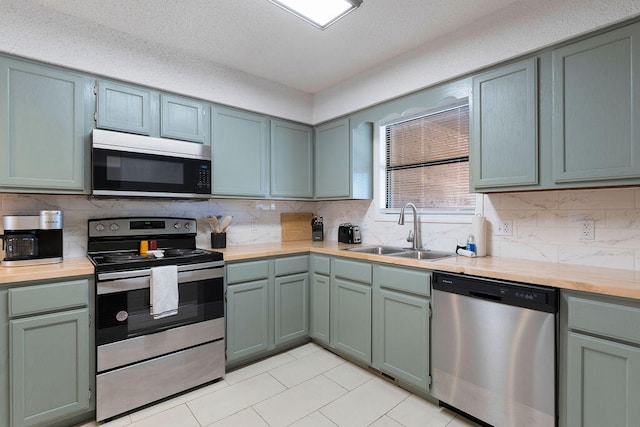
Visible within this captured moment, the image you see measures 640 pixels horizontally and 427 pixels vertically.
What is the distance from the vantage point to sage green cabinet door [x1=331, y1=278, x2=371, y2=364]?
248cm

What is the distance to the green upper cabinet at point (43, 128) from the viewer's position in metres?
1.89

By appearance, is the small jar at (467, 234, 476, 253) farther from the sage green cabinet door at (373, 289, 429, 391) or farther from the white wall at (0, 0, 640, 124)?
the white wall at (0, 0, 640, 124)

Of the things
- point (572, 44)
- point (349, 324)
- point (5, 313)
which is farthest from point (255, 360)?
point (572, 44)

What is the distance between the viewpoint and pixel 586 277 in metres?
1.56

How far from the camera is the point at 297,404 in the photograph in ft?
6.87

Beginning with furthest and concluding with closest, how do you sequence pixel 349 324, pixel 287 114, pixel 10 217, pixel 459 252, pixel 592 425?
pixel 287 114 → pixel 349 324 → pixel 459 252 → pixel 10 217 → pixel 592 425

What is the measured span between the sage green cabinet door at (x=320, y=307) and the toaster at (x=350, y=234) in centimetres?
53

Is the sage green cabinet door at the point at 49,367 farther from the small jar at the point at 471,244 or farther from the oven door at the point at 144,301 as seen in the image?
the small jar at the point at 471,244

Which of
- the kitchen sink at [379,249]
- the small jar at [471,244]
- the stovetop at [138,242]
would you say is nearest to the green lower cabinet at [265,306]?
the stovetop at [138,242]

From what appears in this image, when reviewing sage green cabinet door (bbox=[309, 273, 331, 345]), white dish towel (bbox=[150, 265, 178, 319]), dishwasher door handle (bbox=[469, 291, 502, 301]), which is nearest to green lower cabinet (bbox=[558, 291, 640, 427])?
dishwasher door handle (bbox=[469, 291, 502, 301])

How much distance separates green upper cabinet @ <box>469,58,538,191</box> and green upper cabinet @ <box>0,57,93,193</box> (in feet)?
8.69

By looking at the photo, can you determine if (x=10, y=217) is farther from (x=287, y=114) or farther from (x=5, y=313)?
(x=287, y=114)

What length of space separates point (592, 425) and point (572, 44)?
1948 mm

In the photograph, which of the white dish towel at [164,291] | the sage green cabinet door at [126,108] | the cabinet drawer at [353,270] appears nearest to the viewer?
the white dish towel at [164,291]
